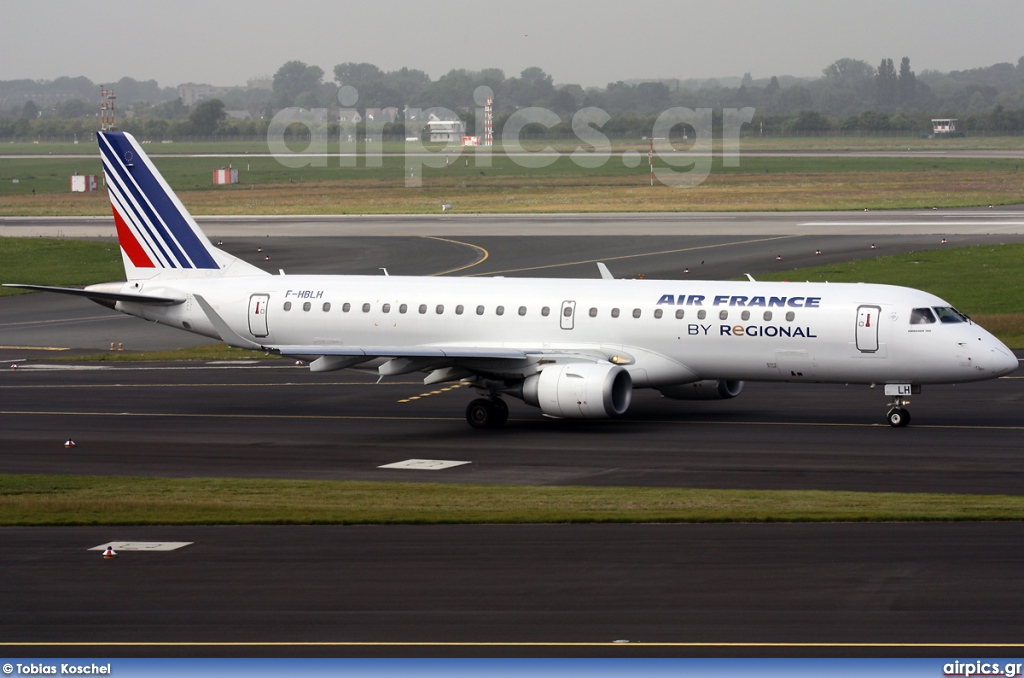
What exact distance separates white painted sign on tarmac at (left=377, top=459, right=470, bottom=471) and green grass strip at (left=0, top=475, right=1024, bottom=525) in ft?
6.54

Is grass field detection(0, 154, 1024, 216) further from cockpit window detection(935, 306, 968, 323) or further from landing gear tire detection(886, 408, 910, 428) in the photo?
landing gear tire detection(886, 408, 910, 428)

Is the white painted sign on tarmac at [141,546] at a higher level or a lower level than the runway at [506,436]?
Result: higher

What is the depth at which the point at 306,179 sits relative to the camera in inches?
6791

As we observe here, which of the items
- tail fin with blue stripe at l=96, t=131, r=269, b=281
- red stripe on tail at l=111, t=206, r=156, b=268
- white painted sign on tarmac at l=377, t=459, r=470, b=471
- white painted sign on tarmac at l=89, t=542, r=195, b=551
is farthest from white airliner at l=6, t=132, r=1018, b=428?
white painted sign on tarmac at l=89, t=542, r=195, b=551

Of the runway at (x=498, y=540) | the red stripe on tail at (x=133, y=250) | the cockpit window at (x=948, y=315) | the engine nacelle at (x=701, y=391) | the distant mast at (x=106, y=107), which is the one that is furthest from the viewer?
the distant mast at (x=106, y=107)

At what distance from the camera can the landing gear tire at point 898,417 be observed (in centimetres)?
3734

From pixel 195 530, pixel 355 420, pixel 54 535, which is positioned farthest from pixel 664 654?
pixel 355 420

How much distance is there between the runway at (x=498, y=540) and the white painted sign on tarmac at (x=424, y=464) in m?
0.48

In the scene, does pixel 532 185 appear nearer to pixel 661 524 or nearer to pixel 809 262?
pixel 809 262

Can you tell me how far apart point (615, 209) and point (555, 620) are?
98.1 m

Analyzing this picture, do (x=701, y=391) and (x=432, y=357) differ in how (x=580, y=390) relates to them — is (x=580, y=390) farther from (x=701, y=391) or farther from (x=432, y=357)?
(x=701, y=391)

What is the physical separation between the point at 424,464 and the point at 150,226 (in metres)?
16.0

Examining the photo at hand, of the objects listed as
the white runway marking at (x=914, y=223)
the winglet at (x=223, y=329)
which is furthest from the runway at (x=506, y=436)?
the white runway marking at (x=914, y=223)

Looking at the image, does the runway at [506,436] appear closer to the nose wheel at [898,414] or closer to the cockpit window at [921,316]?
the nose wheel at [898,414]
